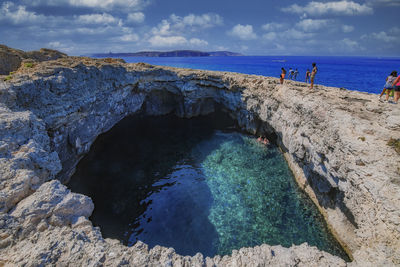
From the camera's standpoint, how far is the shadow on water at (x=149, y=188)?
11.9 meters

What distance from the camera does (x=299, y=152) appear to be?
49.5 ft

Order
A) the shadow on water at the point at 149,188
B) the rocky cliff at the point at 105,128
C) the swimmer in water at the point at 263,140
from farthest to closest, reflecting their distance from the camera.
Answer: the swimmer in water at the point at 263,140
the shadow on water at the point at 149,188
the rocky cliff at the point at 105,128

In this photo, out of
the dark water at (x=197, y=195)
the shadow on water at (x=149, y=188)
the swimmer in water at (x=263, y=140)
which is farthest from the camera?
the swimmer in water at (x=263, y=140)

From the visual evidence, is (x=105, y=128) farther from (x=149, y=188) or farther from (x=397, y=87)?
(x=397, y=87)

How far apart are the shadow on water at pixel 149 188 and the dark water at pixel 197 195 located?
62 mm

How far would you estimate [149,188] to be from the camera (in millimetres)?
16000

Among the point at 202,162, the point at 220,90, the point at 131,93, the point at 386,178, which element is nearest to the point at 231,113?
the point at 220,90

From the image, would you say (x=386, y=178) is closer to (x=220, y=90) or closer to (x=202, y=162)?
(x=202, y=162)

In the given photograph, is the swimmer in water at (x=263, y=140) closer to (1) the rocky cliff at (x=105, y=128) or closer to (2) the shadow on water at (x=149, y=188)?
(1) the rocky cliff at (x=105, y=128)

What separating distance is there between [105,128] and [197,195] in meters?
13.7

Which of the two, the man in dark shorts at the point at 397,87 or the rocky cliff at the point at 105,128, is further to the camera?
the man in dark shorts at the point at 397,87

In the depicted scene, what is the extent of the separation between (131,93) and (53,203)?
73.2 feet

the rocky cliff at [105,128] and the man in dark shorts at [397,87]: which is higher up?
the man in dark shorts at [397,87]

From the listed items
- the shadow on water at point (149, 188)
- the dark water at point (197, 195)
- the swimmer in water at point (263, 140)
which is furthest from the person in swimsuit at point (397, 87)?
the shadow on water at point (149, 188)
